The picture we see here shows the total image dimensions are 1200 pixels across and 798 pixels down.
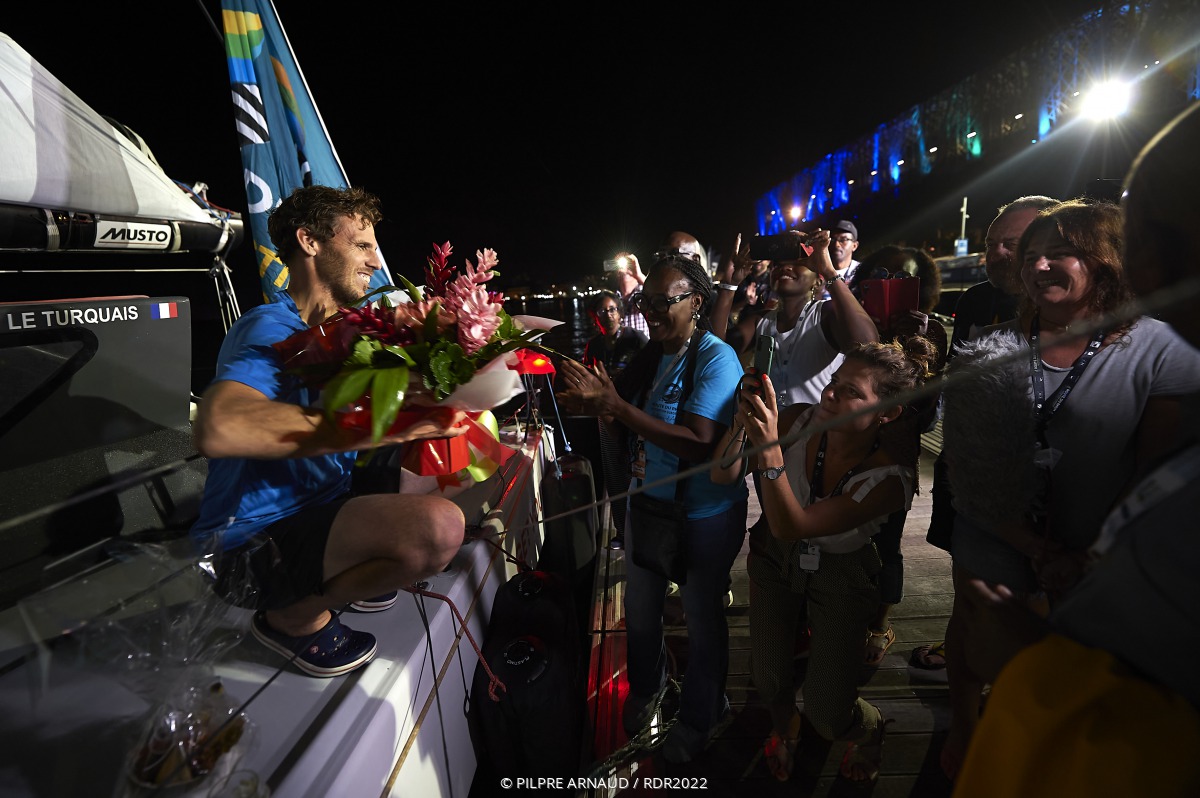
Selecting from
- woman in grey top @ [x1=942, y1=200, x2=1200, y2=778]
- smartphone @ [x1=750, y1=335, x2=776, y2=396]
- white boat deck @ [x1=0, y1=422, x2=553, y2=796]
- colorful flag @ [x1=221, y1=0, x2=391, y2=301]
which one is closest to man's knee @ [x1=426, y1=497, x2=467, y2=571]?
white boat deck @ [x1=0, y1=422, x2=553, y2=796]

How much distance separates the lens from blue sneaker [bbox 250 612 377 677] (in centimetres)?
156

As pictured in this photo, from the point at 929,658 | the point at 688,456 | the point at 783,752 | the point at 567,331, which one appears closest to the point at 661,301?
the point at 688,456

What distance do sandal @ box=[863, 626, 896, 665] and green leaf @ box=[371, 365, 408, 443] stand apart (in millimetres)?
2537

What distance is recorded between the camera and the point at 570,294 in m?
106

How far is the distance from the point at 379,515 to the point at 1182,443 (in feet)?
5.36

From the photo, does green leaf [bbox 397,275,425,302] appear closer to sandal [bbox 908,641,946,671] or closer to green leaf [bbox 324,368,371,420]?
green leaf [bbox 324,368,371,420]

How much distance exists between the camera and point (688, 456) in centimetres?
192

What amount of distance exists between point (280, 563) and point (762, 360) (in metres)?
1.66

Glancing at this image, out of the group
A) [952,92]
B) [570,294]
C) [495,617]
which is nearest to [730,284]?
[495,617]

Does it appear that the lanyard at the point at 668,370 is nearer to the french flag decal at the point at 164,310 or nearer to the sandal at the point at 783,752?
the sandal at the point at 783,752

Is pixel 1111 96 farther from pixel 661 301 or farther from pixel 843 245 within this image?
pixel 661 301

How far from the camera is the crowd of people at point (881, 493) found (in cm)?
61

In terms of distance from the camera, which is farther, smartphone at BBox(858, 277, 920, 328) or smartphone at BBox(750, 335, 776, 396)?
smartphone at BBox(858, 277, 920, 328)

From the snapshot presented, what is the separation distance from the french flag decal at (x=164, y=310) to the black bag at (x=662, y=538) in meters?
2.84
